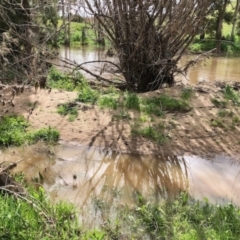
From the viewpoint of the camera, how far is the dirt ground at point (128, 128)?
616 cm

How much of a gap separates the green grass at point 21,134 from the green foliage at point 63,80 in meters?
2.93

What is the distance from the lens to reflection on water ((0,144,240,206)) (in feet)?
15.4

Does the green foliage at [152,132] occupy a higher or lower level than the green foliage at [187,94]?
lower

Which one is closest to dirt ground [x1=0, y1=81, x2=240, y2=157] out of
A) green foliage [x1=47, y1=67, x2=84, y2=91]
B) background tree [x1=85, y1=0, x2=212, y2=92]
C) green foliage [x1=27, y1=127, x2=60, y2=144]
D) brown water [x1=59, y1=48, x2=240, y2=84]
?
green foliage [x1=27, y1=127, x2=60, y2=144]

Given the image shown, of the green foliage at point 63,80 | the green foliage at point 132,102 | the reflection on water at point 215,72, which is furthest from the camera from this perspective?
the reflection on water at point 215,72

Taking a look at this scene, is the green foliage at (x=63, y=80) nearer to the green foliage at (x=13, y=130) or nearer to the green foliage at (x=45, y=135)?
the green foliage at (x=13, y=130)

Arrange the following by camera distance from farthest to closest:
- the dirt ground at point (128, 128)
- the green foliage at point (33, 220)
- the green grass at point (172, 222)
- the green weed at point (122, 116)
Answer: the green weed at point (122, 116) → the dirt ground at point (128, 128) → the green grass at point (172, 222) → the green foliage at point (33, 220)

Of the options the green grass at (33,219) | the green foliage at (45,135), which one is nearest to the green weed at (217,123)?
the green foliage at (45,135)

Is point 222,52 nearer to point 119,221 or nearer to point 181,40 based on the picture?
point 181,40

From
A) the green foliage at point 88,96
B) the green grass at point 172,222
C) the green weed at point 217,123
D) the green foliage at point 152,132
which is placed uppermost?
the green foliage at point 88,96

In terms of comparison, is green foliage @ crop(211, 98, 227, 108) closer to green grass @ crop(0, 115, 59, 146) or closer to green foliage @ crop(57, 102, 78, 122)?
green foliage @ crop(57, 102, 78, 122)

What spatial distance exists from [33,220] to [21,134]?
309 centimetres

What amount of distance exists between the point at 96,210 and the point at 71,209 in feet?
1.19

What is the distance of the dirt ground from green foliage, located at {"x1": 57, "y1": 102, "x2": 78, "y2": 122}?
0.34ft
